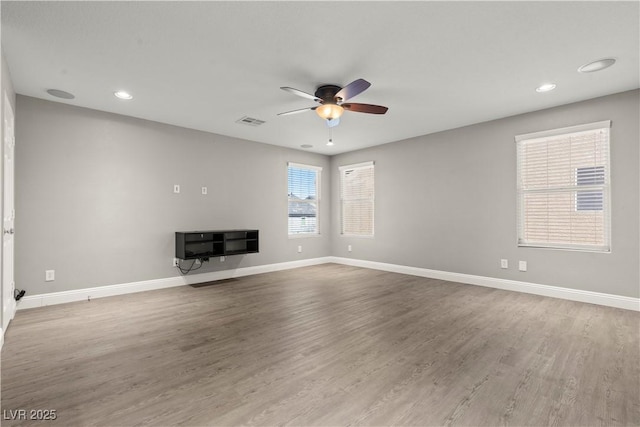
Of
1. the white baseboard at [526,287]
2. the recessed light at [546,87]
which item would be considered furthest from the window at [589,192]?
the recessed light at [546,87]

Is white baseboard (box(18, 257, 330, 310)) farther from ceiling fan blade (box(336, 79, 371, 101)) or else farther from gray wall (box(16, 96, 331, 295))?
ceiling fan blade (box(336, 79, 371, 101))

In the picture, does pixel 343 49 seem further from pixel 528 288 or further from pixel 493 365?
pixel 528 288

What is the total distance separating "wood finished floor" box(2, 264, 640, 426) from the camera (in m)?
1.73

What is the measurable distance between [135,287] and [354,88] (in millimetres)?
4097

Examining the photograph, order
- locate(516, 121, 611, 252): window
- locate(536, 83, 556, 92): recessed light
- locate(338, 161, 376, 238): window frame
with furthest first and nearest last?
1. locate(338, 161, 376, 238): window frame
2. locate(516, 121, 611, 252): window
3. locate(536, 83, 556, 92): recessed light

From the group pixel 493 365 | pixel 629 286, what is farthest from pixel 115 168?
pixel 629 286

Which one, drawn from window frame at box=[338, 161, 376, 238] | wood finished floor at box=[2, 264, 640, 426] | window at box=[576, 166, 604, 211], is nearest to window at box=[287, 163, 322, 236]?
window frame at box=[338, 161, 376, 238]

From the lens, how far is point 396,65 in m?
2.96

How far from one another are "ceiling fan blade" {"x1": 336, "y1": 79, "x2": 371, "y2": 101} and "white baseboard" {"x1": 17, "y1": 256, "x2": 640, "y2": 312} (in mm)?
3620

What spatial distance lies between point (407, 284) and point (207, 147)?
408 centimetres

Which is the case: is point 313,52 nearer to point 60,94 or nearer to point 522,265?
point 60,94

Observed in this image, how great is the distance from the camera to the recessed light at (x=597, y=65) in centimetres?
289

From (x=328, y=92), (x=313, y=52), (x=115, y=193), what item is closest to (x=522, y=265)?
(x=328, y=92)

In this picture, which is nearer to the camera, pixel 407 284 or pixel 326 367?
pixel 326 367
